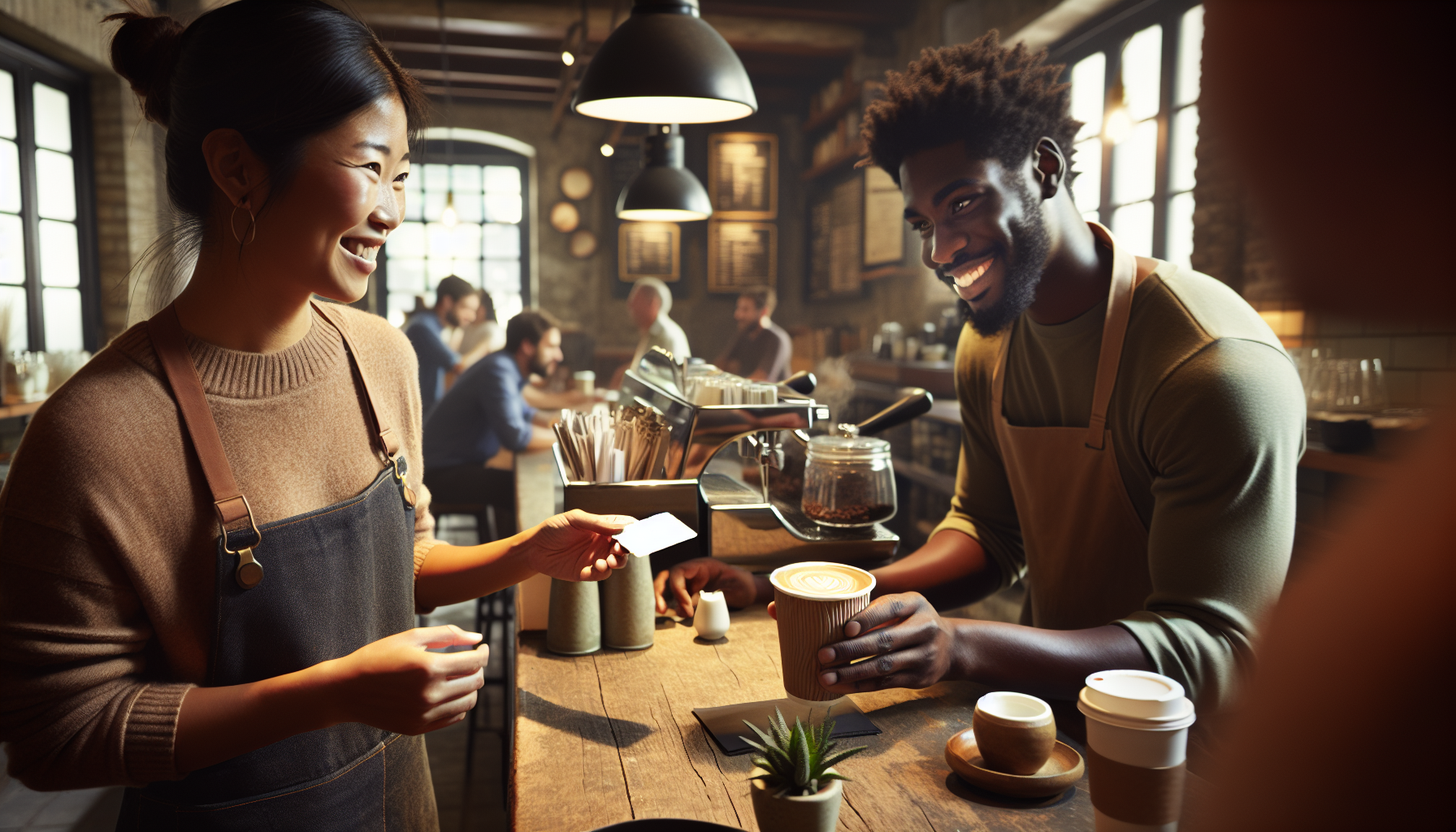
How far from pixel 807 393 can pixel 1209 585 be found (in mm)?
1246

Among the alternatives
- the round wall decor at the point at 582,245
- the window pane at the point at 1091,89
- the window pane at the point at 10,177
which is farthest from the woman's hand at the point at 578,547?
the round wall decor at the point at 582,245

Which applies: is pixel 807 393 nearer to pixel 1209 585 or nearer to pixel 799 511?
pixel 799 511

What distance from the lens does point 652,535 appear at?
1456 mm

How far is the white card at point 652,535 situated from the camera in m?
1.41

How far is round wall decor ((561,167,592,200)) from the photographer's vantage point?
10.2 meters

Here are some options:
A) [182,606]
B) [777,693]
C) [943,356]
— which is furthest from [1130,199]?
[182,606]

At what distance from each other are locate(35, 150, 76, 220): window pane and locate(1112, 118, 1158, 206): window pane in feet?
21.8

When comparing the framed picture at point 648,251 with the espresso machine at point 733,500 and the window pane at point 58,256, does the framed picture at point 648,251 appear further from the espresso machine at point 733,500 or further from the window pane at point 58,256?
the espresso machine at point 733,500

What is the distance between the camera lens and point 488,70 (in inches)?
364

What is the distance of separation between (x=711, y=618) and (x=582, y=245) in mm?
9029

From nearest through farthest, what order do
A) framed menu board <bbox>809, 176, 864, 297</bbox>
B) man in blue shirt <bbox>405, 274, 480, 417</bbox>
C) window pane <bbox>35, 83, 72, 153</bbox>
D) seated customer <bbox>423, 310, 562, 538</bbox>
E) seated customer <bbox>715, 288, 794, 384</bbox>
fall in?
seated customer <bbox>423, 310, 562, 538</bbox>
window pane <bbox>35, 83, 72, 153</bbox>
man in blue shirt <bbox>405, 274, 480, 417</bbox>
seated customer <bbox>715, 288, 794, 384</bbox>
framed menu board <bbox>809, 176, 864, 297</bbox>

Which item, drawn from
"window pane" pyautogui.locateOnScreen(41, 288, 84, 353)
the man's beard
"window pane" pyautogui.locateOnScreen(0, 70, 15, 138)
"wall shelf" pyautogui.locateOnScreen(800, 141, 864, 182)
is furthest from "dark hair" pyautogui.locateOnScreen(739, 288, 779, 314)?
the man's beard

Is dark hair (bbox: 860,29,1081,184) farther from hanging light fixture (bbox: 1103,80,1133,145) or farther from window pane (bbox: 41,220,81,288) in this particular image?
window pane (bbox: 41,220,81,288)

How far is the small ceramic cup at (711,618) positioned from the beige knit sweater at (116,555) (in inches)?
29.0
